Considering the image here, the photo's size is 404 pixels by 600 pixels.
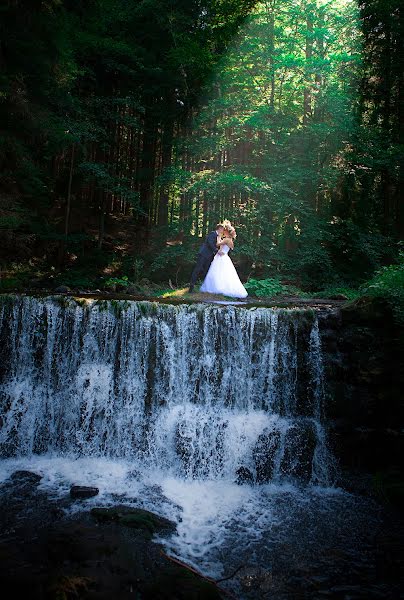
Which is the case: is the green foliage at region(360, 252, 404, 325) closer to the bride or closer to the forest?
the bride

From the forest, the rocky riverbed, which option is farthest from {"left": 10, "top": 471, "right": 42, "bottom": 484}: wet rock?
the forest

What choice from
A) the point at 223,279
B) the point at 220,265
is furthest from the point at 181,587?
the point at 220,265

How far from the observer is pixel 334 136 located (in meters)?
13.9

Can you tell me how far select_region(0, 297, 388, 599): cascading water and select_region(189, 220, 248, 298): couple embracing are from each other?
2.93m

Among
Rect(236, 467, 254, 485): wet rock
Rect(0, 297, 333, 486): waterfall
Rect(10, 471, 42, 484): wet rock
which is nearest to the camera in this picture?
Rect(10, 471, 42, 484): wet rock

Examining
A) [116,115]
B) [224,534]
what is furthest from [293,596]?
[116,115]

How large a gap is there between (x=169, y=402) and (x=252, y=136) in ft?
37.8

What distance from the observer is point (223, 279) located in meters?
10.4

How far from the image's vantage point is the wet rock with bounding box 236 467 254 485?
6.67m

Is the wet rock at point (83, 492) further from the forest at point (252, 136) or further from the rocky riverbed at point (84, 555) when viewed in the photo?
the forest at point (252, 136)

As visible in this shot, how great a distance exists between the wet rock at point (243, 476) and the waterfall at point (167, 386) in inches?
2.3

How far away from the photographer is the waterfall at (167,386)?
6.90 m

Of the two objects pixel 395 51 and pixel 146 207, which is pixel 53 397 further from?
pixel 395 51

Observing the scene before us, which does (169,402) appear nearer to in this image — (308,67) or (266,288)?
(266,288)
